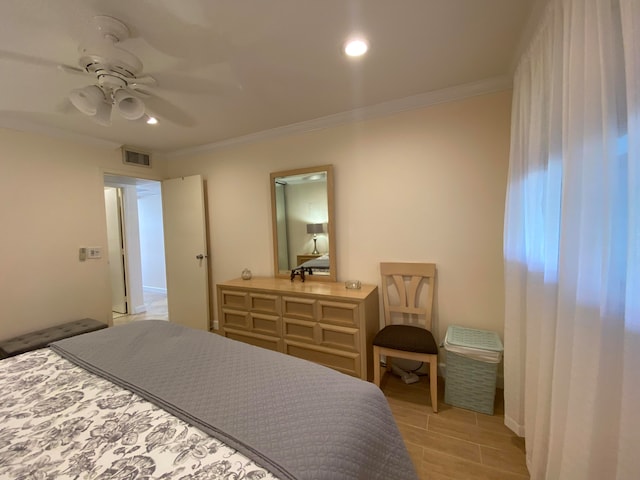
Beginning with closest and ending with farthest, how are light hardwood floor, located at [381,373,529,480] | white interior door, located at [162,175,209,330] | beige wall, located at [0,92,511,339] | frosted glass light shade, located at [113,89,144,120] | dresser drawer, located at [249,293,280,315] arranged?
1. light hardwood floor, located at [381,373,529,480]
2. frosted glass light shade, located at [113,89,144,120]
3. beige wall, located at [0,92,511,339]
4. dresser drawer, located at [249,293,280,315]
5. white interior door, located at [162,175,209,330]

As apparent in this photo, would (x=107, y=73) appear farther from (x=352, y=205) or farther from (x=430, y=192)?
(x=430, y=192)

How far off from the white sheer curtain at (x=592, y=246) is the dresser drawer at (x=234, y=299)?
2293mm

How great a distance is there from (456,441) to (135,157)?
426 cm

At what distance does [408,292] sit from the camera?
2322 millimetres

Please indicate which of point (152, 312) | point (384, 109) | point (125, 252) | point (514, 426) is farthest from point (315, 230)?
point (152, 312)

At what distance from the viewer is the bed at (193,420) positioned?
73cm

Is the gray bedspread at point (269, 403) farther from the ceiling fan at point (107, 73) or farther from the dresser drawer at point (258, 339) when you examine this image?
the ceiling fan at point (107, 73)

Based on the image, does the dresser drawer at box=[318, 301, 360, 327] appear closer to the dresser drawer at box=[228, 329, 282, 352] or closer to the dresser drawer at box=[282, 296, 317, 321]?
the dresser drawer at box=[282, 296, 317, 321]

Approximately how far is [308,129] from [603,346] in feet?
8.52

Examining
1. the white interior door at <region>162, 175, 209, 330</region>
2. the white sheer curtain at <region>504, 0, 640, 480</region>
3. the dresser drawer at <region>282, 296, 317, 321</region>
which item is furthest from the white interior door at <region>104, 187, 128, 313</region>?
the white sheer curtain at <region>504, 0, 640, 480</region>

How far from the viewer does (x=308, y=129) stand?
8.87 feet

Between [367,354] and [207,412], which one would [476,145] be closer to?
[367,354]

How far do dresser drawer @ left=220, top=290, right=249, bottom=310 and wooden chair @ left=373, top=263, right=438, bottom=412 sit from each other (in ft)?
4.35

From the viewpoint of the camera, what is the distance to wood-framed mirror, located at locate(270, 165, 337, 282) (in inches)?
105
